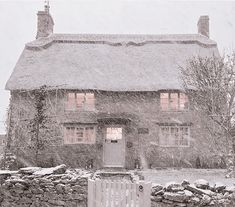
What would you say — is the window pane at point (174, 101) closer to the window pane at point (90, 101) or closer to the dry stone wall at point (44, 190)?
the window pane at point (90, 101)

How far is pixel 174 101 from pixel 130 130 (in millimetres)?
3606

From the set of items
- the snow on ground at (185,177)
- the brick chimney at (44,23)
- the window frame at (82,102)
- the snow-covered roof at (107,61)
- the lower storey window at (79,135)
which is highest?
the brick chimney at (44,23)

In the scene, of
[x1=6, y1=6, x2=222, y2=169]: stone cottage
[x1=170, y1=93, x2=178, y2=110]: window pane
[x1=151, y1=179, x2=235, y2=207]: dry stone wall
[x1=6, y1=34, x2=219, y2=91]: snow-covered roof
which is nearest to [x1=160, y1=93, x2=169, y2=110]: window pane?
[x1=6, y1=6, x2=222, y2=169]: stone cottage

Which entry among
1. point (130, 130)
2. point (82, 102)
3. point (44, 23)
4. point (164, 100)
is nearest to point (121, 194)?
point (130, 130)

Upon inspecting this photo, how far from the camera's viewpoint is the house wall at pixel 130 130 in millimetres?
23656

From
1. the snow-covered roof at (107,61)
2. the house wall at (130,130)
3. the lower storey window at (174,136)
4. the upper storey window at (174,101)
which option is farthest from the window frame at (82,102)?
the lower storey window at (174,136)

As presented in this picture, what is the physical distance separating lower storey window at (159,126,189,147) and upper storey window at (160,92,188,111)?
4.40 feet

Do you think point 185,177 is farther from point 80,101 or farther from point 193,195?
point 80,101

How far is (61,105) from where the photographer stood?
24281 millimetres

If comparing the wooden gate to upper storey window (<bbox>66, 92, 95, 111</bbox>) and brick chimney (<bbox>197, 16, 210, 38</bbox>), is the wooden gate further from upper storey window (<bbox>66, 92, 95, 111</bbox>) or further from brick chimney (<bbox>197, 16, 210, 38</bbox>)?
brick chimney (<bbox>197, 16, 210, 38</bbox>)

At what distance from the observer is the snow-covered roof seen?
81.0 ft

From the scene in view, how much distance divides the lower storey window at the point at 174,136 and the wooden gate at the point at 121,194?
52.6 feet

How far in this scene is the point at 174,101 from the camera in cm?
2452

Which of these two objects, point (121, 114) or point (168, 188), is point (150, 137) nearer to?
point (121, 114)
